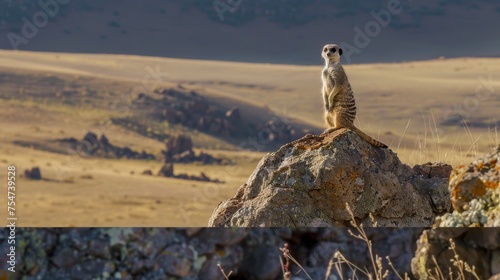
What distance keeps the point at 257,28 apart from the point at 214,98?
5259cm

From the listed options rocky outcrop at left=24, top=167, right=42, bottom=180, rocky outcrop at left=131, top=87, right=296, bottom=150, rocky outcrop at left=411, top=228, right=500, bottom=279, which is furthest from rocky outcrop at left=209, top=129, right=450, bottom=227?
rocky outcrop at left=131, top=87, right=296, bottom=150

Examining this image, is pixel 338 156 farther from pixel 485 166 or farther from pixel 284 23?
pixel 284 23

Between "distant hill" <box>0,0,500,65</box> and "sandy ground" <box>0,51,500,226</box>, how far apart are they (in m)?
17.7

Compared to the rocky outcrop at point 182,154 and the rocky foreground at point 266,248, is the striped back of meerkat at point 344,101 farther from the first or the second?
the rocky outcrop at point 182,154

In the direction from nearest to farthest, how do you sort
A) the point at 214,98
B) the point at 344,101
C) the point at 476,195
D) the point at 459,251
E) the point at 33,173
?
the point at 459,251
the point at 476,195
the point at 344,101
the point at 33,173
the point at 214,98

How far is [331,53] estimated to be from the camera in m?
7.75

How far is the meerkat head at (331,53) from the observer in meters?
7.74

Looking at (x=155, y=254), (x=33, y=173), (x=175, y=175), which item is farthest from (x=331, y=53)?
(x=175, y=175)

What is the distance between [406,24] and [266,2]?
16029 millimetres

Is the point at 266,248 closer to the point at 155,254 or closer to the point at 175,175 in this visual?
the point at 155,254

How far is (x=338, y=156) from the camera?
5785mm

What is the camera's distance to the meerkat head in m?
7.74

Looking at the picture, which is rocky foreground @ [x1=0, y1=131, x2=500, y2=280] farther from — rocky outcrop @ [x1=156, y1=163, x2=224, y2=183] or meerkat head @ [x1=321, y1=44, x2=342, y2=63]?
rocky outcrop @ [x1=156, y1=163, x2=224, y2=183]

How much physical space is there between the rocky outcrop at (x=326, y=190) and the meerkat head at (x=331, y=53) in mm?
1733
